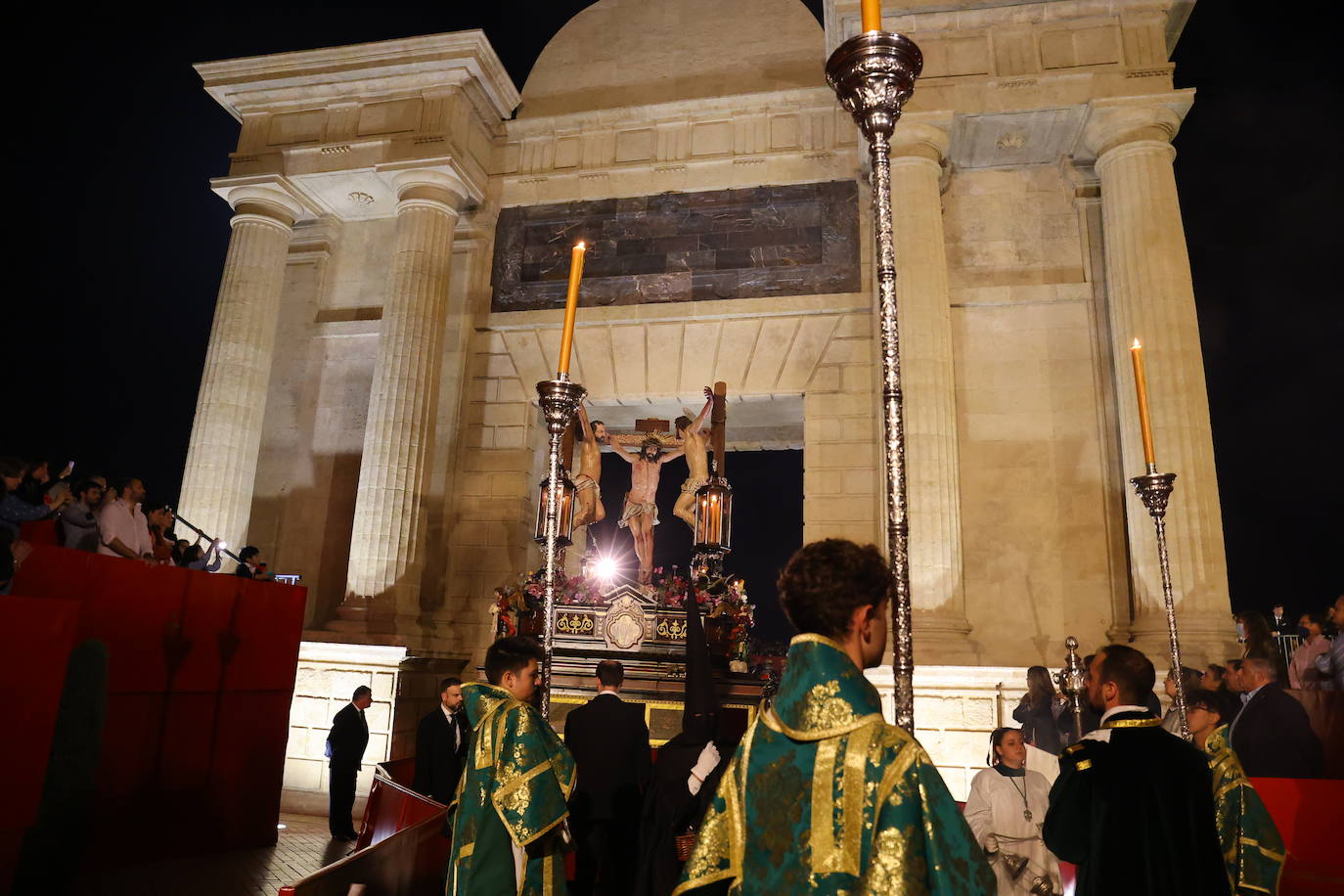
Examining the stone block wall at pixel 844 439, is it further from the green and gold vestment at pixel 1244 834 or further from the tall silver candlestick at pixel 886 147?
the tall silver candlestick at pixel 886 147

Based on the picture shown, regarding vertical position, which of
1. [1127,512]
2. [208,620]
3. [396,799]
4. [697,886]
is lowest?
[396,799]

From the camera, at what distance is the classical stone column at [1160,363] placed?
32.1 feet

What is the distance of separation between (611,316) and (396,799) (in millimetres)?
8436

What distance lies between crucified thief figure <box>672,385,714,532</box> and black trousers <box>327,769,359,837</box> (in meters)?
4.96

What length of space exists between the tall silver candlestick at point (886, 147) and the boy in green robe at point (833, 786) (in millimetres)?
1202

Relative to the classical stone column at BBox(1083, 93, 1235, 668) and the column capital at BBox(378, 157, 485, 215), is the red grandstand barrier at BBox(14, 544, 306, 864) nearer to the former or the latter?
the column capital at BBox(378, 157, 485, 215)

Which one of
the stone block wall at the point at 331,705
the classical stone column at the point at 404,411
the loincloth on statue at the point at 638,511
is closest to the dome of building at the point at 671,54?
the classical stone column at the point at 404,411

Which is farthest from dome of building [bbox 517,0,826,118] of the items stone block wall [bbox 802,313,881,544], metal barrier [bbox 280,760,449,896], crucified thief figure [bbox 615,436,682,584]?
metal barrier [bbox 280,760,449,896]

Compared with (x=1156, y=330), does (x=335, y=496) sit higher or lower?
lower

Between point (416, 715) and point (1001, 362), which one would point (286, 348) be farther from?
point (1001, 362)

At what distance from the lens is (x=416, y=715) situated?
1167cm

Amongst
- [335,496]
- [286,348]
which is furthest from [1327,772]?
[286,348]

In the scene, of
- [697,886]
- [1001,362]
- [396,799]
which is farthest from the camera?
[1001,362]

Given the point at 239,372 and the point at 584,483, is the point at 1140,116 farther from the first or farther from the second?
the point at 239,372
